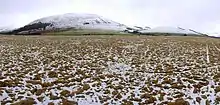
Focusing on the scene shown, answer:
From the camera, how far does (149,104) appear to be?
50.6ft

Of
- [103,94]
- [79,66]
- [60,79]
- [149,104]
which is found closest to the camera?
[149,104]

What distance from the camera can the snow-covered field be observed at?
15.9 metres

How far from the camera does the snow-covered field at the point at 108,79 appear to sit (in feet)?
52.3

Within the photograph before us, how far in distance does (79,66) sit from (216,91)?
993 cm

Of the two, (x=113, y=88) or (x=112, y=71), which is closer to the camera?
(x=113, y=88)

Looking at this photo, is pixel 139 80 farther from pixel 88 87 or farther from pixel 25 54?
pixel 25 54

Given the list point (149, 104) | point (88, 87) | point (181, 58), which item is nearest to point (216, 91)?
point (149, 104)

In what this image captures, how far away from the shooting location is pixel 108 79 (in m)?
19.7

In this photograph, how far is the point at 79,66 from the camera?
77.0 ft

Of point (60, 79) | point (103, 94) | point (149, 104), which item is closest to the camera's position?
point (149, 104)

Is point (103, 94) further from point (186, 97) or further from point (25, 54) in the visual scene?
point (25, 54)

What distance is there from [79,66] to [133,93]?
743 centimetres

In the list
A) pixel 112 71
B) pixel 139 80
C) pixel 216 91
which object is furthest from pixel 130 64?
pixel 216 91

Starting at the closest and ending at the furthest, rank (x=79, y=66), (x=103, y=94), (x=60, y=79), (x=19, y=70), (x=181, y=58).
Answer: (x=103, y=94)
(x=60, y=79)
(x=19, y=70)
(x=79, y=66)
(x=181, y=58)
